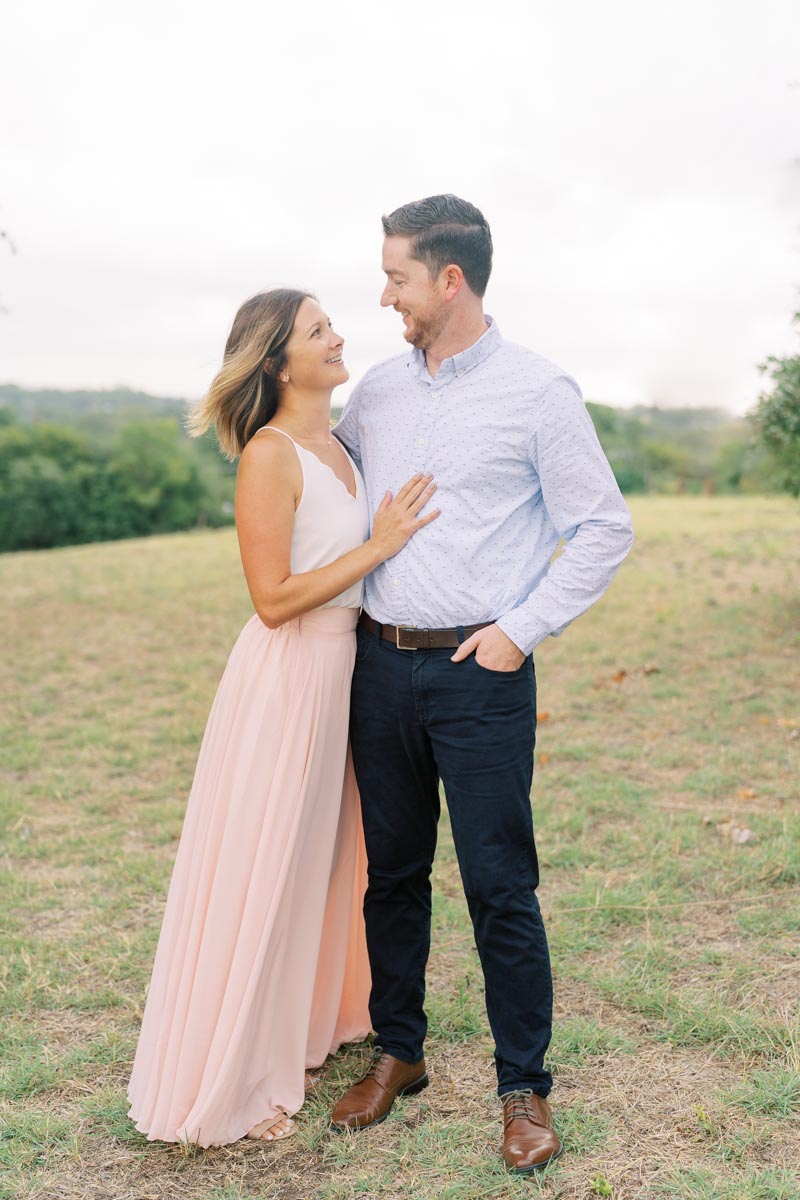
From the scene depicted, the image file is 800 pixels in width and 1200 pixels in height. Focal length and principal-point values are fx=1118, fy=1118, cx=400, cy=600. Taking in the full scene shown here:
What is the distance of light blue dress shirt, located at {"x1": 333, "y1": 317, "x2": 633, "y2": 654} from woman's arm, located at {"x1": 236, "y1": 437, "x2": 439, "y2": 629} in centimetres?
7

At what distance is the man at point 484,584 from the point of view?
10.5 ft

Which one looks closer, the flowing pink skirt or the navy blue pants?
the navy blue pants

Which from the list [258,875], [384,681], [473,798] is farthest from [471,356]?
[258,875]

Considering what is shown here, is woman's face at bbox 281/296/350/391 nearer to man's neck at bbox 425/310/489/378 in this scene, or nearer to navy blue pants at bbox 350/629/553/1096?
man's neck at bbox 425/310/489/378

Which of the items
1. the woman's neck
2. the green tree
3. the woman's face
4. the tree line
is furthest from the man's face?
the tree line

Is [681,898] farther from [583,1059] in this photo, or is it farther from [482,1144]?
[482,1144]

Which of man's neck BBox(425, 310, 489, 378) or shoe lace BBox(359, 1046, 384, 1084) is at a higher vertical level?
man's neck BBox(425, 310, 489, 378)

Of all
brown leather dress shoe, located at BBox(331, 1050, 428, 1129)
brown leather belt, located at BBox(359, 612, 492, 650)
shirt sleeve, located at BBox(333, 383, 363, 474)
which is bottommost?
brown leather dress shoe, located at BBox(331, 1050, 428, 1129)

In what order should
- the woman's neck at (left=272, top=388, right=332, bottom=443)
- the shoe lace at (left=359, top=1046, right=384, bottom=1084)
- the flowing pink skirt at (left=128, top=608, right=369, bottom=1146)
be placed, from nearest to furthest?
the flowing pink skirt at (left=128, top=608, right=369, bottom=1146) < the woman's neck at (left=272, top=388, right=332, bottom=443) < the shoe lace at (left=359, top=1046, right=384, bottom=1084)

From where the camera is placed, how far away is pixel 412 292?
3254 millimetres

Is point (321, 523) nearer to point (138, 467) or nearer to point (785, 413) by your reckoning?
point (785, 413)

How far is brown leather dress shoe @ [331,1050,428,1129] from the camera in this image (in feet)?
11.4

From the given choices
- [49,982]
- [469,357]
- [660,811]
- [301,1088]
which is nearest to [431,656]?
[469,357]

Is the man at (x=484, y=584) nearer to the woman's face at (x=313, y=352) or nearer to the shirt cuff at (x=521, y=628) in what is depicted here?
the shirt cuff at (x=521, y=628)
